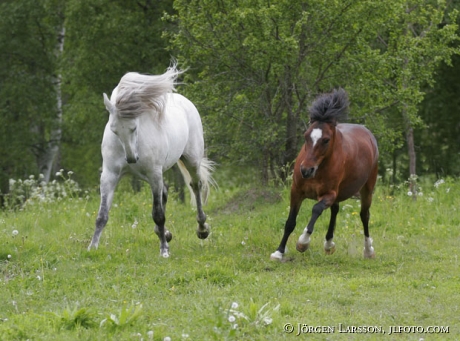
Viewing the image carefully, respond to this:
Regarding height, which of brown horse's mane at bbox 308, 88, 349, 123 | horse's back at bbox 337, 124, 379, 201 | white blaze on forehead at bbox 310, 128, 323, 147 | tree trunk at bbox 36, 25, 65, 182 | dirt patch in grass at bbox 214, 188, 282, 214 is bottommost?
tree trunk at bbox 36, 25, 65, 182

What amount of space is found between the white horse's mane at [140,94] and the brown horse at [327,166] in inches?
71.8

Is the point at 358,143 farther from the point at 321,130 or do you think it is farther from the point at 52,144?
the point at 52,144

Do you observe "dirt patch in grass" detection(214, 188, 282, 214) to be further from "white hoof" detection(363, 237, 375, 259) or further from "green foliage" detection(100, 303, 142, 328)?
"green foliage" detection(100, 303, 142, 328)

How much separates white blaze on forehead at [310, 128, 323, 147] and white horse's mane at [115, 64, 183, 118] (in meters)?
1.91

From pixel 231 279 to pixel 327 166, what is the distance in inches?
77.8

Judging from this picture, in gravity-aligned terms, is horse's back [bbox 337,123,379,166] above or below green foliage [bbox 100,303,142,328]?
above

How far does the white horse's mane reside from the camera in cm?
877

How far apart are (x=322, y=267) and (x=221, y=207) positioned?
528 cm

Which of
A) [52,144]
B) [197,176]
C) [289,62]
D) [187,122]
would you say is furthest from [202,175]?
[52,144]

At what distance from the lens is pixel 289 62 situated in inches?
560

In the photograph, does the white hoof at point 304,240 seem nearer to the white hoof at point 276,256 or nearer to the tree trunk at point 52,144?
the white hoof at point 276,256

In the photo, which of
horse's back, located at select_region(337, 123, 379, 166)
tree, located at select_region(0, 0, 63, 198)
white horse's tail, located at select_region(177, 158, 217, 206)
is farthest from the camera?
tree, located at select_region(0, 0, 63, 198)

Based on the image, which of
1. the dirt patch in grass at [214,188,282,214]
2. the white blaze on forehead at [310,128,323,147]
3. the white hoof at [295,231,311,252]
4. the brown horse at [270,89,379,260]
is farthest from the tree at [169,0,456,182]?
the white hoof at [295,231,311,252]

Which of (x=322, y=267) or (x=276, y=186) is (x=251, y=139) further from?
(x=322, y=267)
